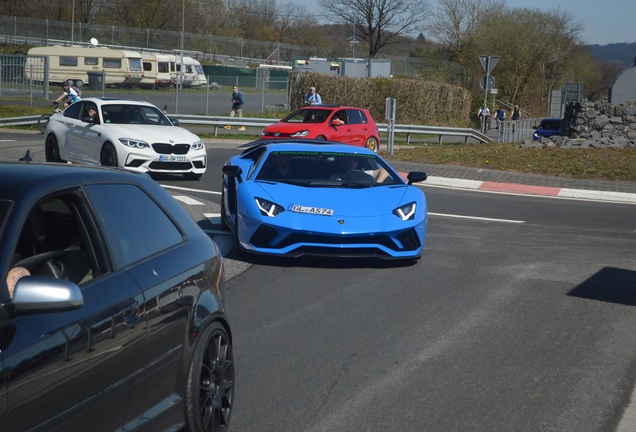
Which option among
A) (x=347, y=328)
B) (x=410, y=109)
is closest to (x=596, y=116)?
(x=410, y=109)

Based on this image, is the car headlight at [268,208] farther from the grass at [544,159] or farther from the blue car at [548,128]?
the blue car at [548,128]

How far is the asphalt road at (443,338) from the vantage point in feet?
18.5

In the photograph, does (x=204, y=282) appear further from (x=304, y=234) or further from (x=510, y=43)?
(x=510, y=43)

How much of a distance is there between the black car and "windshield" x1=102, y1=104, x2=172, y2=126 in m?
13.2

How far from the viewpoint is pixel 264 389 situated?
592 centimetres

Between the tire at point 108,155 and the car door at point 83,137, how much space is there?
0.64 ft

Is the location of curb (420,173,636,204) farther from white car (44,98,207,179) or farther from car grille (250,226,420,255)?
car grille (250,226,420,255)

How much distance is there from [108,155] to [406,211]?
27.8ft

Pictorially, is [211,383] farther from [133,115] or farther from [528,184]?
[528,184]

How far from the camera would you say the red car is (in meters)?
25.0

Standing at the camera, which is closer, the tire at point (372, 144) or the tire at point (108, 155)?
the tire at point (108, 155)

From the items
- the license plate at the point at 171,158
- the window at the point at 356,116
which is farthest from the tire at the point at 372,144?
the license plate at the point at 171,158

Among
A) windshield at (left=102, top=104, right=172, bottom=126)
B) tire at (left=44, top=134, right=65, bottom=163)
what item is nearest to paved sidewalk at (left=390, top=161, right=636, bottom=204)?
windshield at (left=102, top=104, right=172, bottom=126)

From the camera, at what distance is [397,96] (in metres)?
45.3
